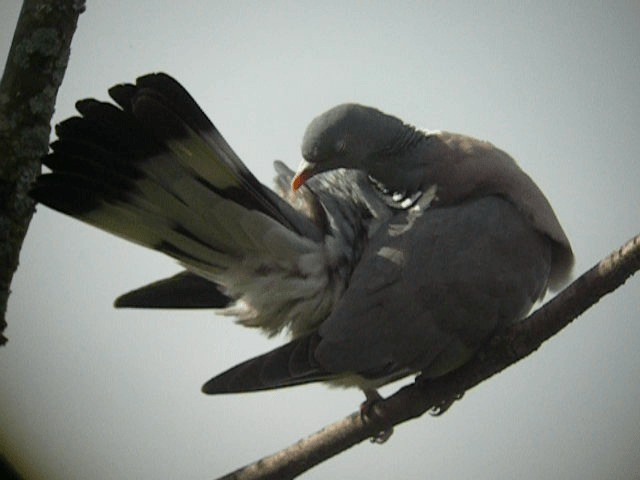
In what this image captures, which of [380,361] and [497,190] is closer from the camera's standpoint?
[380,361]

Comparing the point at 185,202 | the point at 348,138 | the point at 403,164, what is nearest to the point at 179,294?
the point at 185,202

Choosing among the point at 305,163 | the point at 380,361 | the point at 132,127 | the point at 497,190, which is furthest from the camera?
the point at 305,163

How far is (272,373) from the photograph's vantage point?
95.9 inches

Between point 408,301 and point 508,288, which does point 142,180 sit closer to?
point 408,301

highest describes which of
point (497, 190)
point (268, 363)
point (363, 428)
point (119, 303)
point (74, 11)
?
point (74, 11)

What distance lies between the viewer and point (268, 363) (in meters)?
2.47

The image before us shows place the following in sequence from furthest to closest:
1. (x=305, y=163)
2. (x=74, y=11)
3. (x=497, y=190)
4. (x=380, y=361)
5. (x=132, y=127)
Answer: (x=305, y=163) < (x=497, y=190) < (x=380, y=361) < (x=132, y=127) < (x=74, y=11)

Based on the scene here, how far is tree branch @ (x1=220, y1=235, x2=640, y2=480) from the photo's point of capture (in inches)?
81.4

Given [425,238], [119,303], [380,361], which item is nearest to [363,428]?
[380,361]

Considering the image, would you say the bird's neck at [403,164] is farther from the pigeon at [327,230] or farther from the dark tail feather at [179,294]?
the dark tail feather at [179,294]

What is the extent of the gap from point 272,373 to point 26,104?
101 cm

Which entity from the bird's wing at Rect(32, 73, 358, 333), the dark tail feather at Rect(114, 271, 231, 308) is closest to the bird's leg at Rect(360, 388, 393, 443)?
the bird's wing at Rect(32, 73, 358, 333)

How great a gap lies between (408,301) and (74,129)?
44.5 inches

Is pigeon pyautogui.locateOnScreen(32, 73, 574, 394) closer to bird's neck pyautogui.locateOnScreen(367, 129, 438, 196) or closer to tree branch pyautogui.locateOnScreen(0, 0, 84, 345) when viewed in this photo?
bird's neck pyautogui.locateOnScreen(367, 129, 438, 196)
